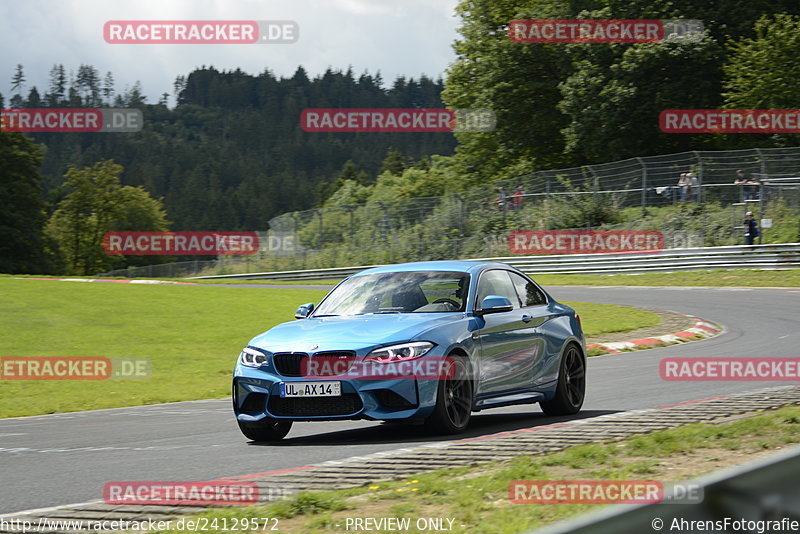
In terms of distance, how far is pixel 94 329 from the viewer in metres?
21.8

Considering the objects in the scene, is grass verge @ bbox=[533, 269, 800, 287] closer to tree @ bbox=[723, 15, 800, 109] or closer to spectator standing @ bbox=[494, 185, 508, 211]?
spectator standing @ bbox=[494, 185, 508, 211]

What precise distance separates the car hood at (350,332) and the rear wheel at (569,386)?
5.00ft

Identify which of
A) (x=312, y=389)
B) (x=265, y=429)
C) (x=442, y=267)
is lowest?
(x=265, y=429)

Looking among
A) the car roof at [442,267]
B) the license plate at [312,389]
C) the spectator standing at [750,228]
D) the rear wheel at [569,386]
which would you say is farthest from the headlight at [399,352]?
the spectator standing at [750,228]

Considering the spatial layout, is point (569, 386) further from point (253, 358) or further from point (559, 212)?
point (559, 212)

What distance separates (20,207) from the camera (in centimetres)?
7975

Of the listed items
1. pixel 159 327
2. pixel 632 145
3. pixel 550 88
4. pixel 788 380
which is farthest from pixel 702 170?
pixel 788 380

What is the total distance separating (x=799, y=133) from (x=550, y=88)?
14.3m

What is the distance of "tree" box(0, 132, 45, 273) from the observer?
7756 cm

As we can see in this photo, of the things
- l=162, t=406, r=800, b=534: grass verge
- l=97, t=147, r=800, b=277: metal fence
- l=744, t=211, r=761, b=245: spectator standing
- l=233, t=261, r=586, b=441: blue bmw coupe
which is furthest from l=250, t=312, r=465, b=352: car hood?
l=97, t=147, r=800, b=277: metal fence

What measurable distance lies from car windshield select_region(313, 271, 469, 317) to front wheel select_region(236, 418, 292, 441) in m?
1.23

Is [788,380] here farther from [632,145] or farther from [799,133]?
[632,145]

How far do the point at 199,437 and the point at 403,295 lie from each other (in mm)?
2194

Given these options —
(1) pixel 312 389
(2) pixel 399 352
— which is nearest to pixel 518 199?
(2) pixel 399 352
